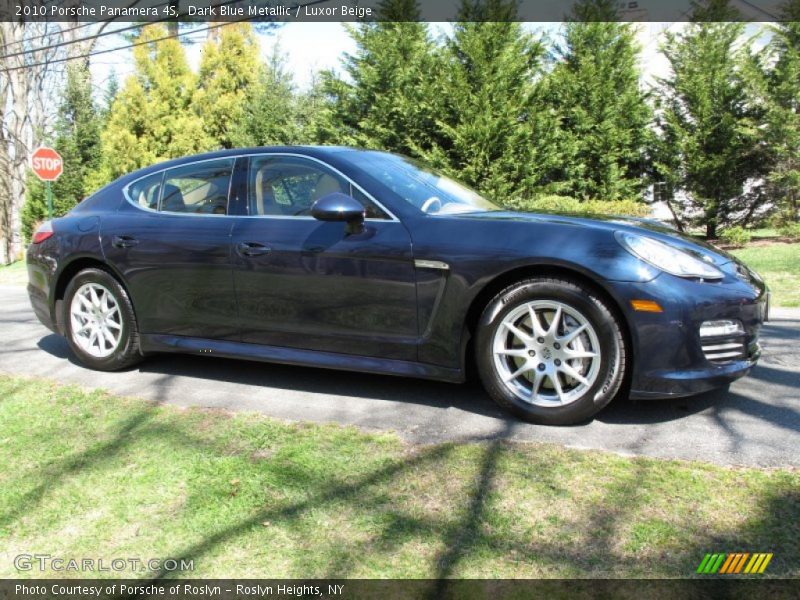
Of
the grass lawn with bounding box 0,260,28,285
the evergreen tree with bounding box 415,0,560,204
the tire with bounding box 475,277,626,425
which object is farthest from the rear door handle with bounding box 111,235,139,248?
the evergreen tree with bounding box 415,0,560,204

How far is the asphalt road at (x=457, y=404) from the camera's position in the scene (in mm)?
3115

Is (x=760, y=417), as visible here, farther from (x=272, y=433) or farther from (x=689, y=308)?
(x=272, y=433)

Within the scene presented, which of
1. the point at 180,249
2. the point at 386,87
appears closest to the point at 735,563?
the point at 180,249

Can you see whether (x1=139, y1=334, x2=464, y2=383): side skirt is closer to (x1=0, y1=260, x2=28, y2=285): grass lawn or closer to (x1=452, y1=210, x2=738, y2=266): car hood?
(x1=452, y1=210, x2=738, y2=266): car hood

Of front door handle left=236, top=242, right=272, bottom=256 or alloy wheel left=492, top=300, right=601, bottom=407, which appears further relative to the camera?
front door handle left=236, top=242, right=272, bottom=256

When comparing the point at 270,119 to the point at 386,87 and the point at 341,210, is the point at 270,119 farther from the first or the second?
the point at 341,210

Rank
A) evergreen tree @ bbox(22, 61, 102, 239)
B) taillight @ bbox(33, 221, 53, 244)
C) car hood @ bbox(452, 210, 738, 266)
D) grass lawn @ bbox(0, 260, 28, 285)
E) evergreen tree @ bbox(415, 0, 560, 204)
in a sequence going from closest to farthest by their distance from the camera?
car hood @ bbox(452, 210, 738, 266) → taillight @ bbox(33, 221, 53, 244) → grass lawn @ bbox(0, 260, 28, 285) → evergreen tree @ bbox(415, 0, 560, 204) → evergreen tree @ bbox(22, 61, 102, 239)

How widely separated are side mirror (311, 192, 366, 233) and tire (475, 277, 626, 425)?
2.86 feet

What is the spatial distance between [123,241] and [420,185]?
205 cm

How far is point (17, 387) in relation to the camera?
4.39 meters

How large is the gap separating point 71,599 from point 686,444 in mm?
2583

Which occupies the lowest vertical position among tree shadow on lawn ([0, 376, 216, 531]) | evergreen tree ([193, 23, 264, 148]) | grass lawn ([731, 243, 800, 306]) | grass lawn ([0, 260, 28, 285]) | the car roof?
grass lawn ([0, 260, 28, 285])

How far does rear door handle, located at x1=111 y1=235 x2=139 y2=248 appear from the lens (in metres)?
4.41

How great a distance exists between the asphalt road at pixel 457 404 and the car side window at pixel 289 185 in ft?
3.72
